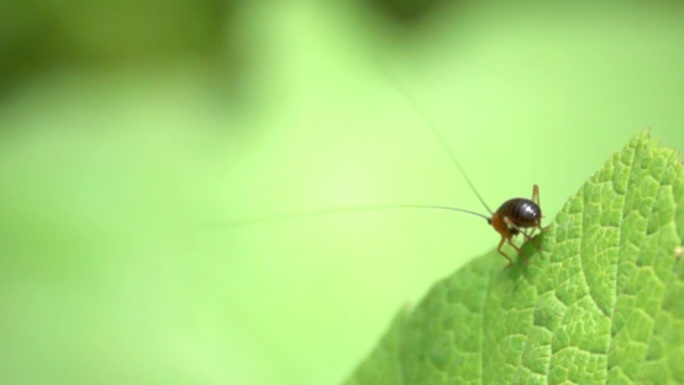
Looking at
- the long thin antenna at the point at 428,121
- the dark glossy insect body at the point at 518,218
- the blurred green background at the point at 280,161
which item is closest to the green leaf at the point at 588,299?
the dark glossy insect body at the point at 518,218

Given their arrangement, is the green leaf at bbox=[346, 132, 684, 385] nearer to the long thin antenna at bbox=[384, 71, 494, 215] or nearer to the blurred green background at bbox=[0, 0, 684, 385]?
the blurred green background at bbox=[0, 0, 684, 385]

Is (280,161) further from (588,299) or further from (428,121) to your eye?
(588,299)

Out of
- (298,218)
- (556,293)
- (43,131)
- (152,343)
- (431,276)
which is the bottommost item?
(556,293)

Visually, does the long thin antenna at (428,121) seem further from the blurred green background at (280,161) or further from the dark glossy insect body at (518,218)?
the dark glossy insect body at (518,218)

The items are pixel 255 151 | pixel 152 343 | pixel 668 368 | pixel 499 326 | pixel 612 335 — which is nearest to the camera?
pixel 668 368

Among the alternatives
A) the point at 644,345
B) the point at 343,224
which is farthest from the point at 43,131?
the point at 644,345

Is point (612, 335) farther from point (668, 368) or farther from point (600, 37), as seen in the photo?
point (600, 37)

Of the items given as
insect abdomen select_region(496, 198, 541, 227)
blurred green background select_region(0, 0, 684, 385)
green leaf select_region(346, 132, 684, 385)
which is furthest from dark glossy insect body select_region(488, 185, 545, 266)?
blurred green background select_region(0, 0, 684, 385)

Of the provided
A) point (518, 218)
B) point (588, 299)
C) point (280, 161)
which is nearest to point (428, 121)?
point (280, 161)
